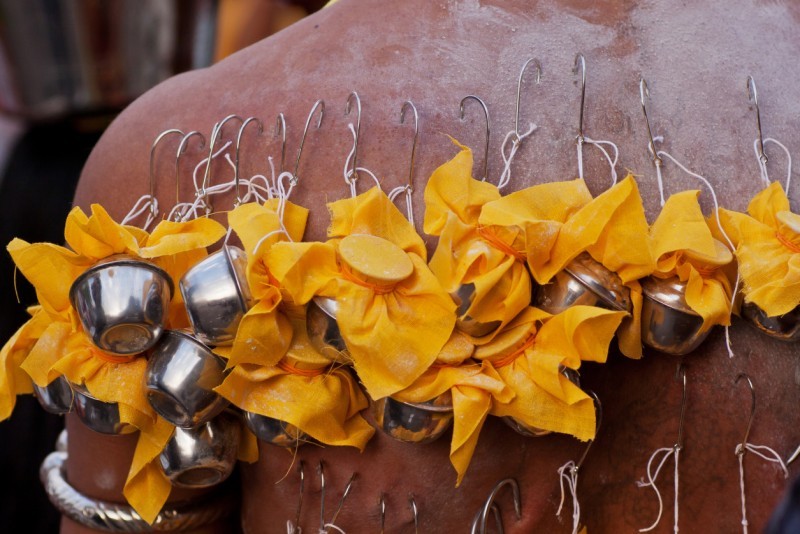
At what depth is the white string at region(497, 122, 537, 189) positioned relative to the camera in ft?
2.52

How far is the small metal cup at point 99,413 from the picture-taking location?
798 millimetres

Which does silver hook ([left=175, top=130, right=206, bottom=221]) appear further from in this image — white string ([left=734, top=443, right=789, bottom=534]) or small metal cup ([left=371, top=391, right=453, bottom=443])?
white string ([left=734, top=443, right=789, bottom=534])

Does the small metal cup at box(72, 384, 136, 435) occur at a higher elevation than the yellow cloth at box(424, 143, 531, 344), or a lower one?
lower

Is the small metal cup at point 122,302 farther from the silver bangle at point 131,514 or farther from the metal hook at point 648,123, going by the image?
the metal hook at point 648,123

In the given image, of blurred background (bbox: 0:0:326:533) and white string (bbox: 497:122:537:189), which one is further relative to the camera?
blurred background (bbox: 0:0:326:533)

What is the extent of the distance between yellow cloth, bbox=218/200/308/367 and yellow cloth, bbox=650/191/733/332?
1.04 ft

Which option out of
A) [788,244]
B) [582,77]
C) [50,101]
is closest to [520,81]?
[582,77]

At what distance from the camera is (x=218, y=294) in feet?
2.38

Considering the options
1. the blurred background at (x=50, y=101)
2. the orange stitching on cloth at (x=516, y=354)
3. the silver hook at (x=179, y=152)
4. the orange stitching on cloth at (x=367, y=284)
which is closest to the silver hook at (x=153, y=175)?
the silver hook at (x=179, y=152)

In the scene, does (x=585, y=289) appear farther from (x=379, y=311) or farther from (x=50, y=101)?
(x=50, y=101)

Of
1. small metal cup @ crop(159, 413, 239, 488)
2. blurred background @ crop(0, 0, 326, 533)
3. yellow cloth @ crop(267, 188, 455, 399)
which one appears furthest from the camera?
blurred background @ crop(0, 0, 326, 533)

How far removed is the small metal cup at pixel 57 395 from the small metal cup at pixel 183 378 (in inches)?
4.4

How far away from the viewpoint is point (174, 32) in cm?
229

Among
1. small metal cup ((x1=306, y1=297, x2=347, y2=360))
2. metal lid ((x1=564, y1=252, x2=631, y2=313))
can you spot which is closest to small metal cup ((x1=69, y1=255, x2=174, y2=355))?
small metal cup ((x1=306, y1=297, x2=347, y2=360))
